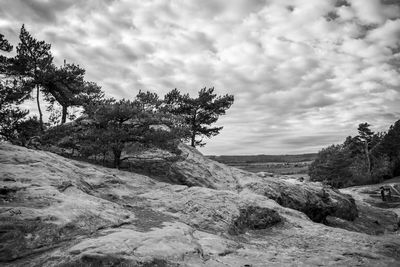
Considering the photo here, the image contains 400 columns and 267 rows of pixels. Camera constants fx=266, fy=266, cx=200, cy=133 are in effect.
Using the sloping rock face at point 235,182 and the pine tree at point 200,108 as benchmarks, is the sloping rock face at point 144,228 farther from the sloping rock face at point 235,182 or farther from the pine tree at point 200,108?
the pine tree at point 200,108

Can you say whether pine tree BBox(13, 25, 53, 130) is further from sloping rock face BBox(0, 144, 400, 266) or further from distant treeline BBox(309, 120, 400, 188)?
distant treeline BBox(309, 120, 400, 188)

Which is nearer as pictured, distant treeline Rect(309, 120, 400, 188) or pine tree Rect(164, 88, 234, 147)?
pine tree Rect(164, 88, 234, 147)

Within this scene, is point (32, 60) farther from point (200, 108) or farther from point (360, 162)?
point (360, 162)

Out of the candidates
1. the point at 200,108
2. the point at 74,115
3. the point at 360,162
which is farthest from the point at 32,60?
the point at 360,162

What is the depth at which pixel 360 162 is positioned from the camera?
82.6m

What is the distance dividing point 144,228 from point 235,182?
51.4 ft

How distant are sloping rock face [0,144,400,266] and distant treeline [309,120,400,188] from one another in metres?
63.1

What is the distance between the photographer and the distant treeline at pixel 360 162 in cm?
7150

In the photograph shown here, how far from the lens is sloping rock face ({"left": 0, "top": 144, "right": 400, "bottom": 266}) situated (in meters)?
7.14

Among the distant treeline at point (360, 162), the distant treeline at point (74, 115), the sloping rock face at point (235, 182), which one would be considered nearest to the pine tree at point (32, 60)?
the distant treeline at point (74, 115)

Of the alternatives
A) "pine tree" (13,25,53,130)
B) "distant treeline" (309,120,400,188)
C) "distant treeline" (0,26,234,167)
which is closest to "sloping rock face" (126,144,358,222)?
"distant treeline" (0,26,234,167)

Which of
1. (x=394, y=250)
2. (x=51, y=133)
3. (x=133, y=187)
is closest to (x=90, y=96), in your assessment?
(x=51, y=133)

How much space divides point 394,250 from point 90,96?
28.9 metres

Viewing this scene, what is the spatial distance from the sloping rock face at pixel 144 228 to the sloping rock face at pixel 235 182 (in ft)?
21.4
